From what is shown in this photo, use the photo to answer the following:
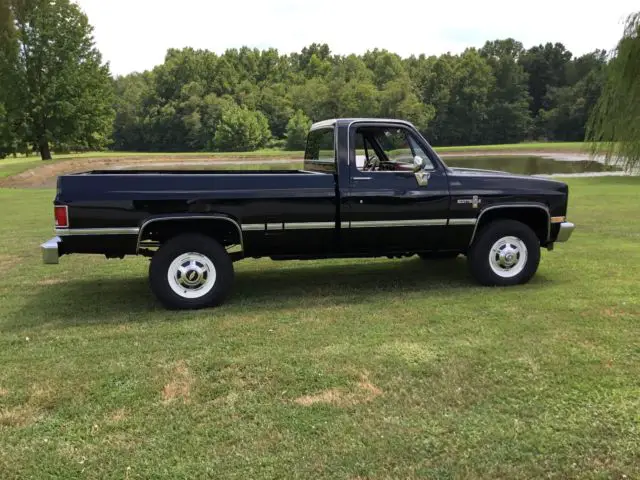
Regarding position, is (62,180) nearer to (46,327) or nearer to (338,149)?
(46,327)

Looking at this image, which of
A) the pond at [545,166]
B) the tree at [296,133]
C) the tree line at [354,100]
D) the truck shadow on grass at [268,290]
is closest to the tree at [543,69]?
the tree line at [354,100]

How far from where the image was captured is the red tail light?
18.0 ft

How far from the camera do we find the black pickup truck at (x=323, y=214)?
Result: 222 inches

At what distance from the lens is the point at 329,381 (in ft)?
13.2

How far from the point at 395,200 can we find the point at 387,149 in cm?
84

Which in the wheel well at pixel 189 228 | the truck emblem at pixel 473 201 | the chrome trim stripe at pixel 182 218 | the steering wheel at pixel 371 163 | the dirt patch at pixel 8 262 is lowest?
the dirt patch at pixel 8 262

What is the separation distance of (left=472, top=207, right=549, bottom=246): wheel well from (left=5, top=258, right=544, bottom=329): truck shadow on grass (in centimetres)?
58

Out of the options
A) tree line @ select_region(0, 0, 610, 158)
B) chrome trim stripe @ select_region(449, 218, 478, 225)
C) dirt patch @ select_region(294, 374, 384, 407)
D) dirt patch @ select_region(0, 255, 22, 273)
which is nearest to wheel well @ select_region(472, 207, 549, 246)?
chrome trim stripe @ select_region(449, 218, 478, 225)

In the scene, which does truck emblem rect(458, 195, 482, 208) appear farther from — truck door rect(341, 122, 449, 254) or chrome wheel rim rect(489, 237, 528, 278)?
chrome wheel rim rect(489, 237, 528, 278)

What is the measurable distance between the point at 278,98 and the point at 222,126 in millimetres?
20561

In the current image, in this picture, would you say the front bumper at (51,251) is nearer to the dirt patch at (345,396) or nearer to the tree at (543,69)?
the dirt patch at (345,396)

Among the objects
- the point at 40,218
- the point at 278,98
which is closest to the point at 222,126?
the point at 278,98

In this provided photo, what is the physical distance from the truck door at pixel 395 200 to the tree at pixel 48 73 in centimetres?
4345

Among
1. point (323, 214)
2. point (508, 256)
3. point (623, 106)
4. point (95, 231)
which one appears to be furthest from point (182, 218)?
point (623, 106)
